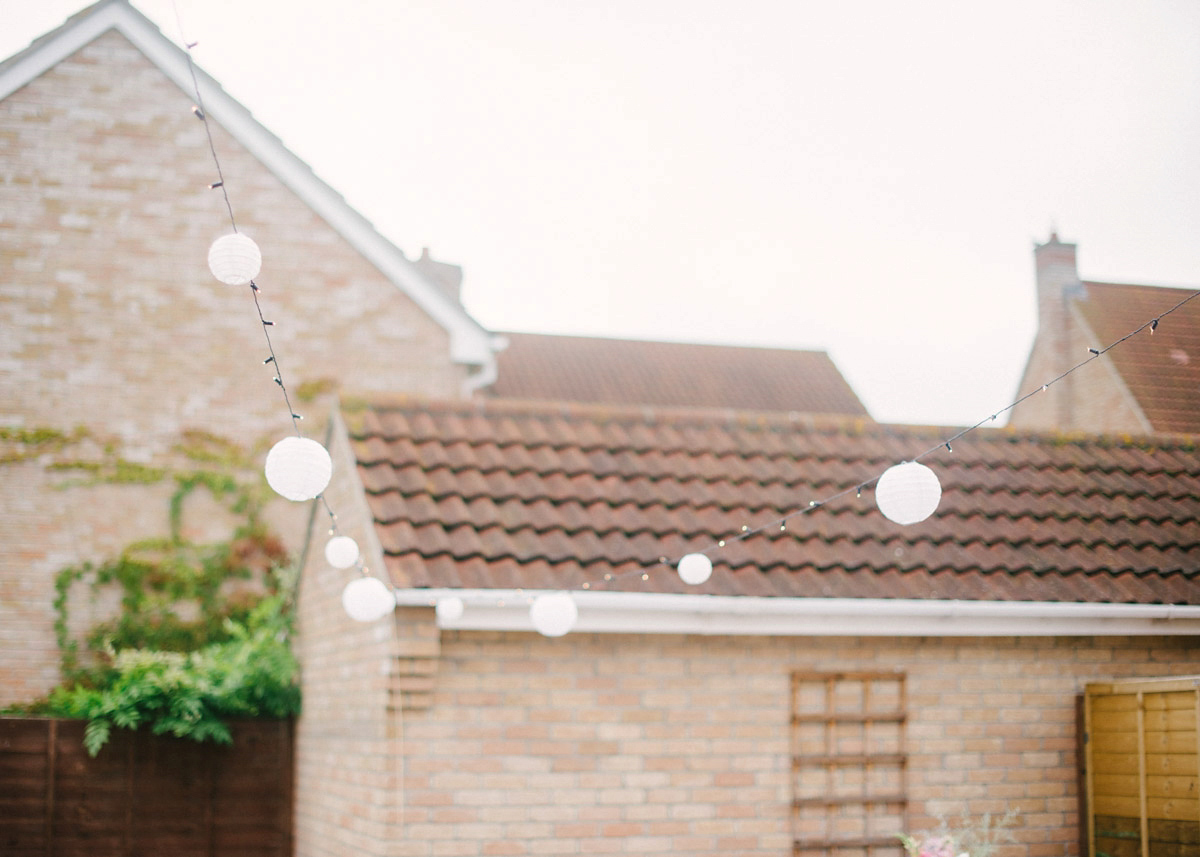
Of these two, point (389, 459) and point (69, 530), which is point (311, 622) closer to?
point (389, 459)

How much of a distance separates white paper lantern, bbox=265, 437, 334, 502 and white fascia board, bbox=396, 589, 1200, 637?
1106 mm

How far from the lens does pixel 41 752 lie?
8531 mm

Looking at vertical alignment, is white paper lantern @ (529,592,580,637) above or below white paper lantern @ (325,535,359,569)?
below

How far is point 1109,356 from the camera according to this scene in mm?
16500

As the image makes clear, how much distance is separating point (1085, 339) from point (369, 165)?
45.4 feet

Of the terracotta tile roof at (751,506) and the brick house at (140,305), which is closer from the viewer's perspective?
the terracotta tile roof at (751,506)

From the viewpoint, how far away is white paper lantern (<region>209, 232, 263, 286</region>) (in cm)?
445

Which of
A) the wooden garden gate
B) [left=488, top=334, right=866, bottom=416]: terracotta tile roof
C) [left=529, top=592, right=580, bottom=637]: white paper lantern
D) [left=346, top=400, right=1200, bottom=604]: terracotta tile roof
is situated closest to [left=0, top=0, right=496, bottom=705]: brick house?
[left=346, top=400, right=1200, bottom=604]: terracotta tile roof

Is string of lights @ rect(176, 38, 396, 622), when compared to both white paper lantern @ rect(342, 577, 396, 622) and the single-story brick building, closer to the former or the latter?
white paper lantern @ rect(342, 577, 396, 622)

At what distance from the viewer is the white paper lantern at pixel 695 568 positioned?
242 inches

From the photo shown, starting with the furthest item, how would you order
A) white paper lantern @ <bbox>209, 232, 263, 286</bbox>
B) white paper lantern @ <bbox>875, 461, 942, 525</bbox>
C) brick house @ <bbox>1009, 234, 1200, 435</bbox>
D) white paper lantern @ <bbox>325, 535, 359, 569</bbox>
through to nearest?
1. brick house @ <bbox>1009, 234, 1200, 435</bbox>
2. white paper lantern @ <bbox>325, 535, 359, 569</bbox>
3. white paper lantern @ <bbox>875, 461, 942, 525</bbox>
4. white paper lantern @ <bbox>209, 232, 263, 286</bbox>

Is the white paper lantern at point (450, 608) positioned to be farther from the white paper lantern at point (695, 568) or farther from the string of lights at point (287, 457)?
the white paper lantern at point (695, 568)

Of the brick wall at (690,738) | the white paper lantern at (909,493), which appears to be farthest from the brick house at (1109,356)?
the white paper lantern at (909,493)

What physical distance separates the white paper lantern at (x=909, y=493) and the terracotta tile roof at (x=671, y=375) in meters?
13.8
